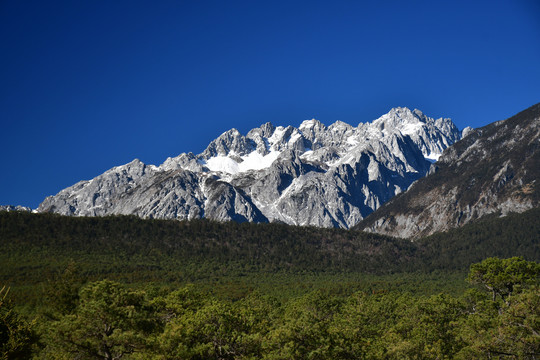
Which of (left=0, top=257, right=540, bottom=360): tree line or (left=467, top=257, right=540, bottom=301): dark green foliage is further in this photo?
(left=467, top=257, right=540, bottom=301): dark green foliage

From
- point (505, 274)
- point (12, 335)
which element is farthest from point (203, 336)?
point (505, 274)

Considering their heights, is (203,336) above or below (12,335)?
below

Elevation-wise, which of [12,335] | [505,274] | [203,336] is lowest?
[203,336]

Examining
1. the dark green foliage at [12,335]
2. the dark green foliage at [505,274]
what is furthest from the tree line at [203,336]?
the dark green foliage at [505,274]

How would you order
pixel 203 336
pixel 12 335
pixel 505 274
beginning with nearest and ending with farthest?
pixel 12 335
pixel 203 336
pixel 505 274

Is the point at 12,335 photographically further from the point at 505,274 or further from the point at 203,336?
the point at 505,274

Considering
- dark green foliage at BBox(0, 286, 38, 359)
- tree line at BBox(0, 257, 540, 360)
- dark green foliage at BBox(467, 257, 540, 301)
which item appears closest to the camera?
dark green foliage at BBox(0, 286, 38, 359)

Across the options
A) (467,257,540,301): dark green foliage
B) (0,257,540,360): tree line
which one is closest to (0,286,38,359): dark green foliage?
(0,257,540,360): tree line

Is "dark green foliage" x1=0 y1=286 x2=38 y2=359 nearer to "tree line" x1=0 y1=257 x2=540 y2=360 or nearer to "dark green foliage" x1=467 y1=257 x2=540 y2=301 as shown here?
"tree line" x1=0 y1=257 x2=540 y2=360

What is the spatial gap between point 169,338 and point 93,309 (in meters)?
9.63

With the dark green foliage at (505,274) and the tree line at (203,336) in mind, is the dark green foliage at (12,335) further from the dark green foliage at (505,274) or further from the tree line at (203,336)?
the dark green foliage at (505,274)

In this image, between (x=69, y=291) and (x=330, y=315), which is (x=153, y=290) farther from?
(x=330, y=315)

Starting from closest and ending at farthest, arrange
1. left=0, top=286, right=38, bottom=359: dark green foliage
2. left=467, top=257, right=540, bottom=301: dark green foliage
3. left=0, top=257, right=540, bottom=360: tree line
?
1. left=0, top=286, right=38, bottom=359: dark green foliage
2. left=0, top=257, right=540, bottom=360: tree line
3. left=467, top=257, right=540, bottom=301: dark green foliage

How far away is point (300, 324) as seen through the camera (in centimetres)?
5866
